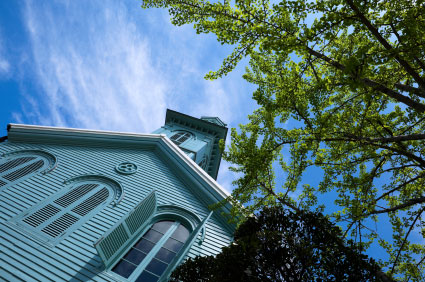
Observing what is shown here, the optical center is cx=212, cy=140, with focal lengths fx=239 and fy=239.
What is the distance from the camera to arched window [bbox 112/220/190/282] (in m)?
5.98

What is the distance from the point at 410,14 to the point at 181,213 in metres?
7.48

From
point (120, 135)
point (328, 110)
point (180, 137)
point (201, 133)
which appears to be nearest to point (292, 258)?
point (328, 110)

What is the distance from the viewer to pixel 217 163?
21.6 meters

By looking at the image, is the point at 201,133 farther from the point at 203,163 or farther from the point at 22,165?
the point at 22,165

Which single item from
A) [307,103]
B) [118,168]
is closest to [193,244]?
[118,168]

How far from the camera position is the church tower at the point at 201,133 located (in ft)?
63.8

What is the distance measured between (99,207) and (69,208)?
0.81 metres

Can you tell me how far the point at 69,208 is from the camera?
7.11 meters

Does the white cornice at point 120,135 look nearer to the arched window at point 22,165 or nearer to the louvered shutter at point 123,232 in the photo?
the arched window at point 22,165

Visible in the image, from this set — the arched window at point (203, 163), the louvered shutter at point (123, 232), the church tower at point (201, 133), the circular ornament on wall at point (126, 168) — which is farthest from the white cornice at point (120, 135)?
the arched window at point (203, 163)

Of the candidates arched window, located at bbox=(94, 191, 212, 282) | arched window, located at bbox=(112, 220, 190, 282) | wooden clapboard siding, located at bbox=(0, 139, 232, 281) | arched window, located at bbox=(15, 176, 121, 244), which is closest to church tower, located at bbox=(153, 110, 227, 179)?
wooden clapboard siding, located at bbox=(0, 139, 232, 281)

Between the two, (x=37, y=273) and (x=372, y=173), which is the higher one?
(x=372, y=173)

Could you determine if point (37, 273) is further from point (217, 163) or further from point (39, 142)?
point (217, 163)

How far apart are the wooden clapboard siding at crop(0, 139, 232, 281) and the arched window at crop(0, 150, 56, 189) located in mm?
224
